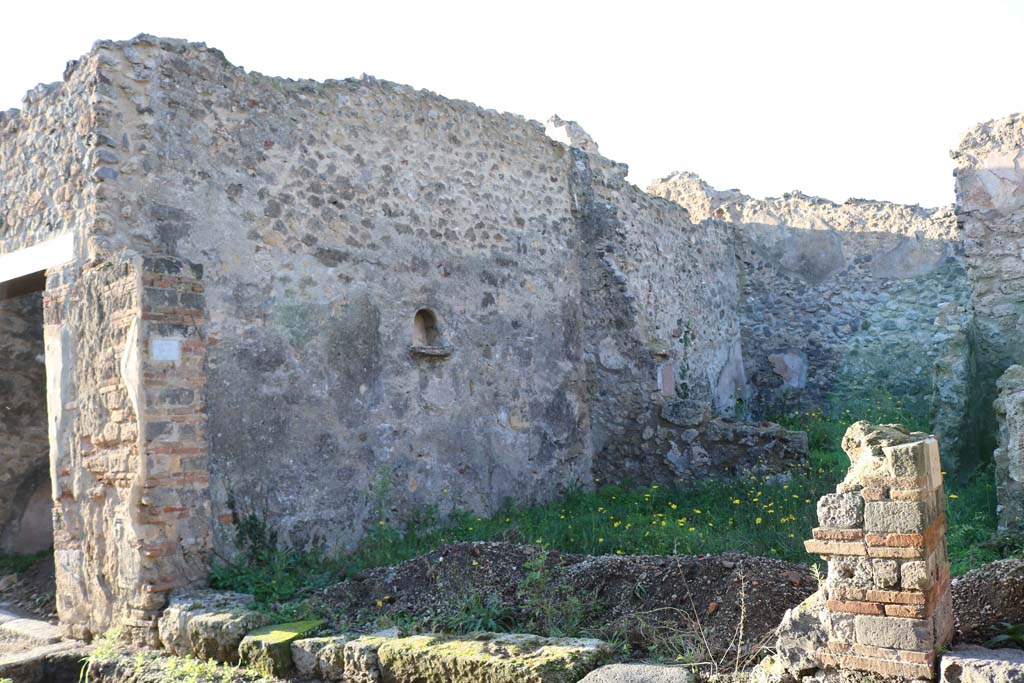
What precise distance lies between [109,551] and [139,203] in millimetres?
2296

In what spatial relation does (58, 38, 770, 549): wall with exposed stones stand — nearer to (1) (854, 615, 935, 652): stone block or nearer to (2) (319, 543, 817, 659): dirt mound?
(2) (319, 543, 817, 659): dirt mound

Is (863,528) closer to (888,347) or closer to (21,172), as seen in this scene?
(21,172)

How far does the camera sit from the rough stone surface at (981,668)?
3.37m

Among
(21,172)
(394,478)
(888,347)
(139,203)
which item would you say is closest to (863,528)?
(394,478)

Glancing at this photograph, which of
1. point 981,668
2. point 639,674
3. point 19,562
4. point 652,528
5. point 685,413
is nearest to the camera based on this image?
point 981,668

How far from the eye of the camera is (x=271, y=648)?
16.4 feet

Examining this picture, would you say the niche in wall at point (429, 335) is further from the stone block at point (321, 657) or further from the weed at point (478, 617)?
the stone block at point (321, 657)

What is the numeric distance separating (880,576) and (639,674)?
42.7 inches

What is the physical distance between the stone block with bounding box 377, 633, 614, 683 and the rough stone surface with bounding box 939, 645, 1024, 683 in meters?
1.46

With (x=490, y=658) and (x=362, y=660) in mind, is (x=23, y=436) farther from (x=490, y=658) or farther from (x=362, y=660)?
(x=490, y=658)

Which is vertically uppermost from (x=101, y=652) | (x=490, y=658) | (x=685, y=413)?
(x=685, y=413)

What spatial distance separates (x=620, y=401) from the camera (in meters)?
9.54

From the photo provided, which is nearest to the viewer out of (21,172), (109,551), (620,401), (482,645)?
(482,645)

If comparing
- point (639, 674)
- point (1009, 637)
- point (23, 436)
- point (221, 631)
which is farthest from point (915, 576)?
point (23, 436)
